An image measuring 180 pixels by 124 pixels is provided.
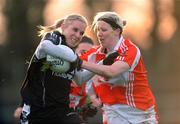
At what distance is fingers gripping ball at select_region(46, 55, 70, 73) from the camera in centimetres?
861

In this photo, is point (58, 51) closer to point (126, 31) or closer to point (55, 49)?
point (55, 49)

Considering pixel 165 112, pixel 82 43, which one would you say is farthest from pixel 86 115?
pixel 165 112

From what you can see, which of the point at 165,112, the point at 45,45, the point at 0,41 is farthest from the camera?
the point at 0,41

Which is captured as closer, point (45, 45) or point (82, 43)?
point (45, 45)

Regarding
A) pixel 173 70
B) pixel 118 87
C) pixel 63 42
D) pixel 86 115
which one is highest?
pixel 63 42

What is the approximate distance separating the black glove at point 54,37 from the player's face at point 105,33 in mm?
599

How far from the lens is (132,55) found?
9.31 meters

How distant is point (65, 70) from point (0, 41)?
25365mm

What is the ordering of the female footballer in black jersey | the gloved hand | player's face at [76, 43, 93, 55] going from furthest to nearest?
player's face at [76, 43, 93, 55] < the gloved hand < the female footballer in black jersey

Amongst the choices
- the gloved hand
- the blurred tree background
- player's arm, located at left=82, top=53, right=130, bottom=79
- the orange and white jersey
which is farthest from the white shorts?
the blurred tree background

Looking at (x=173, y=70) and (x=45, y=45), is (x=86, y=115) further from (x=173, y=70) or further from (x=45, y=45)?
(x=173, y=70)

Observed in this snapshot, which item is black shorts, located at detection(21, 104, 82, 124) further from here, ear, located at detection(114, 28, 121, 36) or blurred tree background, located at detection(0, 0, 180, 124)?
blurred tree background, located at detection(0, 0, 180, 124)

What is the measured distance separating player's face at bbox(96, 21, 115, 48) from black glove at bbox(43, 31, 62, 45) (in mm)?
599

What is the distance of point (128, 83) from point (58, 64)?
3.70ft
